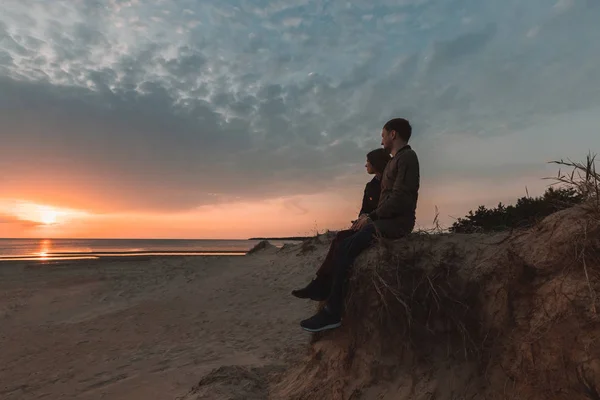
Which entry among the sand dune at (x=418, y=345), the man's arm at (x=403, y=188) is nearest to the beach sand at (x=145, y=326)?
the sand dune at (x=418, y=345)

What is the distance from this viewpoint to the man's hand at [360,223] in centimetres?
485

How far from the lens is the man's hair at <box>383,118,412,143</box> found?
5000 mm

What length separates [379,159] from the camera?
17.3 ft

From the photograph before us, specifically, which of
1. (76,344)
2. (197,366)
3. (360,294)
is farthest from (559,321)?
(76,344)

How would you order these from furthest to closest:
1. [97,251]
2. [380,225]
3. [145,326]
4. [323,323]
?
[97,251], [145,326], [380,225], [323,323]

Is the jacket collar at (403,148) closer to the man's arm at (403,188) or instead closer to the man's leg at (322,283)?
the man's arm at (403,188)

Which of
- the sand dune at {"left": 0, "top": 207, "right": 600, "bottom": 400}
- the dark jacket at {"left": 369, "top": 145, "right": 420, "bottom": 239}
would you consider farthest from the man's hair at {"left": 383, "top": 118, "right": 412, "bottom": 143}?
the sand dune at {"left": 0, "top": 207, "right": 600, "bottom": 400}

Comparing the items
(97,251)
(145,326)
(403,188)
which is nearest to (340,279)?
(403,188)

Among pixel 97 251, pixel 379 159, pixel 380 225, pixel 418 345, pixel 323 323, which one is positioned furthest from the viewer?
pixel 97 251

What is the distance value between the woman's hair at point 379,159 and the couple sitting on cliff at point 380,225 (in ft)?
0.55

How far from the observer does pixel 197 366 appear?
311 inches

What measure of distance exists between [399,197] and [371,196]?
0.72 metres

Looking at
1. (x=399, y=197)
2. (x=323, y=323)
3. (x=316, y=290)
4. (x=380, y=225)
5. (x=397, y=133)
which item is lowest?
(x=323, y=323)

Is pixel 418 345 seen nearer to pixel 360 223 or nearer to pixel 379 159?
pixel 360 223
